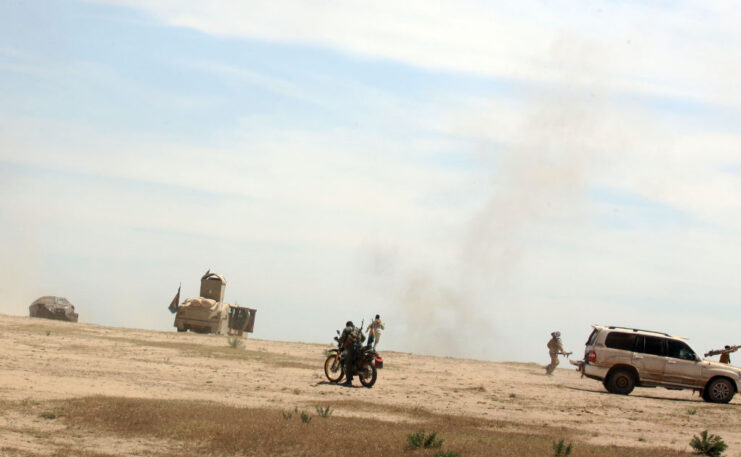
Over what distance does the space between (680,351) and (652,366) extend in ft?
3.35

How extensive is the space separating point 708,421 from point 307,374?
11.2 metres

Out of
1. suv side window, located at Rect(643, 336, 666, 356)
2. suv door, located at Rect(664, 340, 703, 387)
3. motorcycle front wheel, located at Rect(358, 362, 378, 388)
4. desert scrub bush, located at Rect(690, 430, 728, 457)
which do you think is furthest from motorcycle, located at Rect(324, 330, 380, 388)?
desert scrub bush, located at Rect(690, 430, 728, 457)

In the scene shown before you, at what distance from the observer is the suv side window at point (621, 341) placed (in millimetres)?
27812

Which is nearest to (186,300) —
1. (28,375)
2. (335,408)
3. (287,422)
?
(28,375)

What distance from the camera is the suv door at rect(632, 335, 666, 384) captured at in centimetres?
2748

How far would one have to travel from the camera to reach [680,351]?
27641mm

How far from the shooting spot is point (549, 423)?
1983 centimetres

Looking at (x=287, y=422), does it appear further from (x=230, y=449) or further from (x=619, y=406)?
(x=619, y=406)

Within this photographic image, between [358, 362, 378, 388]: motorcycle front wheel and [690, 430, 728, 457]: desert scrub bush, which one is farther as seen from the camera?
[358, 362, 378, 388]: motorcycle front wheel

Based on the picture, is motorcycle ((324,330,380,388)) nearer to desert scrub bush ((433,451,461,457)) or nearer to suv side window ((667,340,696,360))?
suv side window ((667,340,696,360))

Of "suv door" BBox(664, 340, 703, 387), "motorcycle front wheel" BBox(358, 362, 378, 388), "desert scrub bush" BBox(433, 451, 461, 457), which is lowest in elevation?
"desert scrub bush" BBox(433, 451, 461, 457)

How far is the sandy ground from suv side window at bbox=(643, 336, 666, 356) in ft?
4.93

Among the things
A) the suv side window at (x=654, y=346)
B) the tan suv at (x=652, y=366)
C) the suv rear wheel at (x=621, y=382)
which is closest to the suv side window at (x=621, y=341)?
the tan suv at (x=652, y=366)

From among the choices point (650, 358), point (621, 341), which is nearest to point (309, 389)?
point (621, 341)
